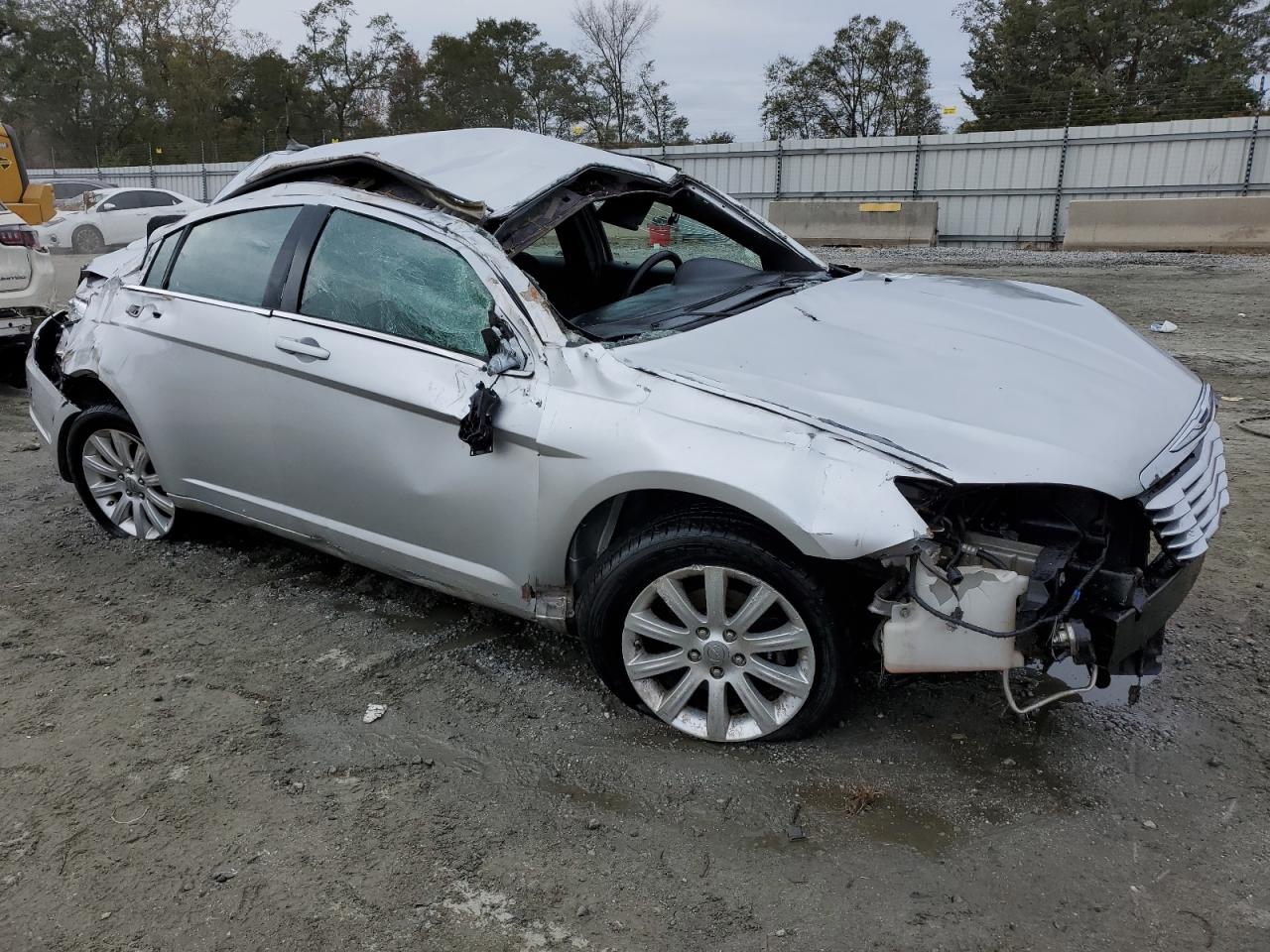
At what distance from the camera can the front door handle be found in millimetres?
3430

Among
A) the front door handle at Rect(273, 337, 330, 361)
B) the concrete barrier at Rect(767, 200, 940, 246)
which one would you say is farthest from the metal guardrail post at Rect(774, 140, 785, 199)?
the front door handle at Rect(273, 337, 330, 361)

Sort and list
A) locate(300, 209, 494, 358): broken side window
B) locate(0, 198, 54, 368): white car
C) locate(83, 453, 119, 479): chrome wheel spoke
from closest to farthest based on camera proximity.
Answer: locate(300, 209, 494, 358): broken side window, locate(83, 453, 119, 479): chrome wheel spoke, locate(0, 198, 54, 368): white car

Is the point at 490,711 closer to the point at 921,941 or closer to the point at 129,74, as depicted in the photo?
the point at 921,941

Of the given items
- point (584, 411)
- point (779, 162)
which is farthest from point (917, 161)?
point (584, 411)

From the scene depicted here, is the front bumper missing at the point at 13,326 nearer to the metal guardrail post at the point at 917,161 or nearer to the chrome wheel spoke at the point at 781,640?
the chrome wheel spoke at the point at 781,640

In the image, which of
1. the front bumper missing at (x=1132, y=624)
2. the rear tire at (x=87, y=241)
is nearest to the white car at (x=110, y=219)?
the rear tire at (x=87, y=241)

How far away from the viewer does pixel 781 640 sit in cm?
280

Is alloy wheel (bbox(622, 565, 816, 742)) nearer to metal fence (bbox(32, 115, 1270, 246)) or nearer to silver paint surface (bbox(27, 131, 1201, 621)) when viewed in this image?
silver paint surface (bbox(27, 131, 1201, 621))

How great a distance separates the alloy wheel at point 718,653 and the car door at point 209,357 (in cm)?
162

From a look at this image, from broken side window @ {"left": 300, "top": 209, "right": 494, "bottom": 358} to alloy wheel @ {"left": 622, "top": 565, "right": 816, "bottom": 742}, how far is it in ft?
3.25

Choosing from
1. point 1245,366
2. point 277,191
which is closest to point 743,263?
point 277,191

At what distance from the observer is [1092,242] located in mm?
17281

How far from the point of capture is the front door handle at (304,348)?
343 centimetres

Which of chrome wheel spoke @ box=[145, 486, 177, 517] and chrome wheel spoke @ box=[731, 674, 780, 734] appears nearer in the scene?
chrome wheel spoke @ box=[731, 674, 780, 734]
